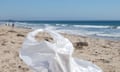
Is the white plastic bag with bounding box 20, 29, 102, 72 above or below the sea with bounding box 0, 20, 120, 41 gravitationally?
above

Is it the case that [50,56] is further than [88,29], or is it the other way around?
[88,29]

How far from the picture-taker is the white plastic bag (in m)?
3.14

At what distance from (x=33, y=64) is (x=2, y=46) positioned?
4.69 meters

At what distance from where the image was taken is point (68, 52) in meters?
3.21

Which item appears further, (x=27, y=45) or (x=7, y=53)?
(x=7, y=53)

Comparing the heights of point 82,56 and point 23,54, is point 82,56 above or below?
below

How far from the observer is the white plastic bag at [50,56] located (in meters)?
3.14

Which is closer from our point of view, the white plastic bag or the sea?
the white plastic bag

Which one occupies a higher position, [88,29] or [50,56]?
[50,56]

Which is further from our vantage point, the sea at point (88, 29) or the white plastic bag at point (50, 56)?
the sea at point (88, 29)

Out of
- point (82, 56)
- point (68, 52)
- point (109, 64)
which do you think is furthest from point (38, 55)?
point (82, 56)

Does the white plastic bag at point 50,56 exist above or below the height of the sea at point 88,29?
above

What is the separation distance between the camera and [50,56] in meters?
3.18

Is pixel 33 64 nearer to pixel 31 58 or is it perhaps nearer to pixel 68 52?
pixel 31 58
